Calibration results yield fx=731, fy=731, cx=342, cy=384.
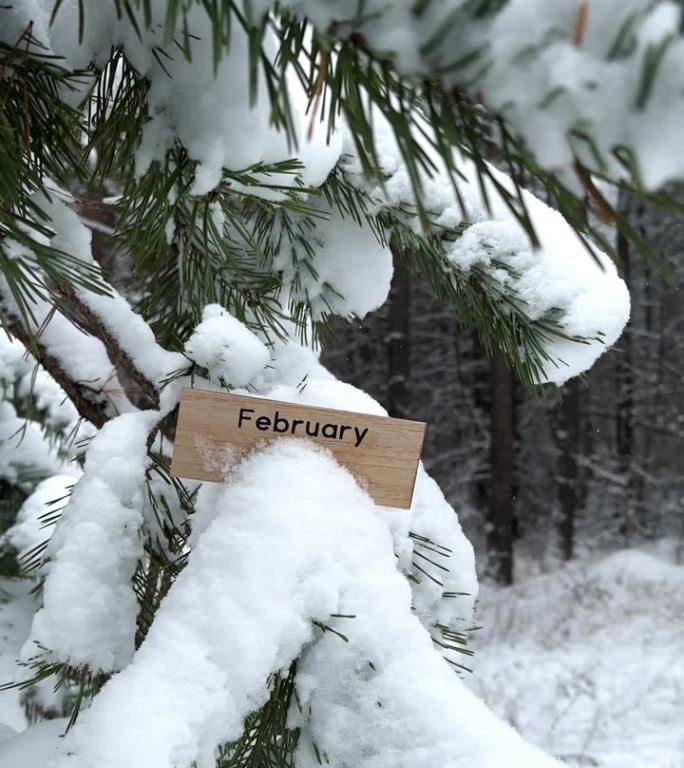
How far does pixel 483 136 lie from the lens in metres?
0.39

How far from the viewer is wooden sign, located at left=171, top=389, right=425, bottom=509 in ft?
2.23

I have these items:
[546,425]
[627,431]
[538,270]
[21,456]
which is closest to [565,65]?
[538,270]

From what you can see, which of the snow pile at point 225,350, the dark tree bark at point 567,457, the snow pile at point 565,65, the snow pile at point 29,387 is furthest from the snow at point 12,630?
the dark tree bark at point 567,457

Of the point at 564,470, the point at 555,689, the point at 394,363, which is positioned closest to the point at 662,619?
the point at 555,689

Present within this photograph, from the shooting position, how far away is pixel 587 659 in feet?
16.7

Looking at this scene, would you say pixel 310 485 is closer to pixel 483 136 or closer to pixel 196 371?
pixel 196 371

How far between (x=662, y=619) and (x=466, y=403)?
383 cm

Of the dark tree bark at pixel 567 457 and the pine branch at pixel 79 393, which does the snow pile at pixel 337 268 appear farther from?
the dark tree bark at pixel 567 457

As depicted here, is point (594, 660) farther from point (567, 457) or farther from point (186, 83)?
point (186, 83)

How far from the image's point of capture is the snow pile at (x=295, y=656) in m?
0.50

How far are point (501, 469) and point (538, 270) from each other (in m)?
6.60

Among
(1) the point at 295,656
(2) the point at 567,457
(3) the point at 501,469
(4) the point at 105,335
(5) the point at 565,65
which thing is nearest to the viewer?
(5) the point at 565,65

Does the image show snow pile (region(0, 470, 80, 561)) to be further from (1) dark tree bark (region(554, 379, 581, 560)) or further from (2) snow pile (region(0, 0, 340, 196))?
(1) dark tree bark (region(554, 379, 581, 560))

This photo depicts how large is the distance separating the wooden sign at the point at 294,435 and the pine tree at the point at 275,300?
0.08ft
